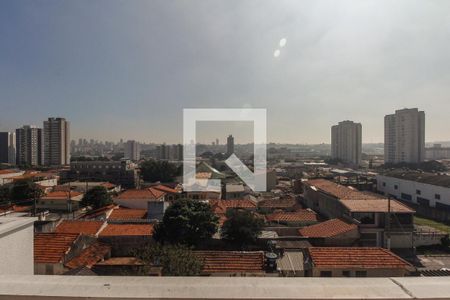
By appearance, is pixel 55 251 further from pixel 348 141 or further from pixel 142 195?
pixel 348 141

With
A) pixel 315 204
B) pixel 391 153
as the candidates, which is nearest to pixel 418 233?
pixel 315 204

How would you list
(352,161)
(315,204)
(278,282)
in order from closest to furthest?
(278,282) → (315,204) → (352,161)

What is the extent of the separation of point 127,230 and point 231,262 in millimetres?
4330

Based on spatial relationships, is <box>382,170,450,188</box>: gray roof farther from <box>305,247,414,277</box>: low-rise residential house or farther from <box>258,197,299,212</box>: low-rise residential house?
<box>305,247,414,277</box>: low-rise residential house

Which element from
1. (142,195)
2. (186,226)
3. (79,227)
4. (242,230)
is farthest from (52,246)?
(142,195)

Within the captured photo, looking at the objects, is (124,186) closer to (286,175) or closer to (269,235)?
(286,175)

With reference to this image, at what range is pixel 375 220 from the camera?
377 inches

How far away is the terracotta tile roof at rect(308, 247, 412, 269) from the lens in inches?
248

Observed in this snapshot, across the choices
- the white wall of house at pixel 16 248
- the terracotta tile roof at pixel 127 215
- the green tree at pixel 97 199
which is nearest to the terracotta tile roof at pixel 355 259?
the white wall of house at pixel 16 248

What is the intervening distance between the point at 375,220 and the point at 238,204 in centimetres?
590

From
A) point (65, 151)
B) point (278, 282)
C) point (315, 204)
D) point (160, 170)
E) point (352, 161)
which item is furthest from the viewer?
point (352, 161)

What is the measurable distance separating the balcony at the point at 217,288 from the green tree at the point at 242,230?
7.73 metres

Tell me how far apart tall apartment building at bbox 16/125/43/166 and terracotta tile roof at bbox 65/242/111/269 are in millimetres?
40300

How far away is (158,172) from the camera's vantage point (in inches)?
1128
